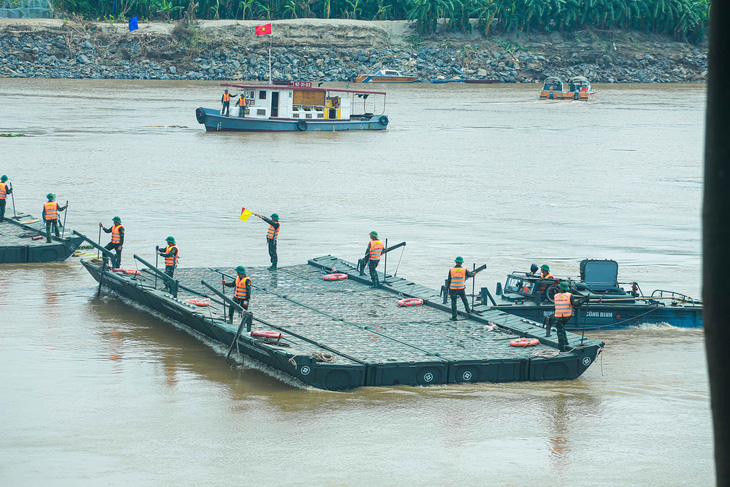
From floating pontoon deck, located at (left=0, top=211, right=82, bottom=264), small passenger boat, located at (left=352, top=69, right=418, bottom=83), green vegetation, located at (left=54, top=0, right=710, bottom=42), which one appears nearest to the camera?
floating pontoon deck, located at (left=0, top=211, right=82, bottom=264)

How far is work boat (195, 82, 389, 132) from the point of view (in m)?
57.3

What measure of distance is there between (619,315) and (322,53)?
8531 cm

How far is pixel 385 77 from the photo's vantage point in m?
101

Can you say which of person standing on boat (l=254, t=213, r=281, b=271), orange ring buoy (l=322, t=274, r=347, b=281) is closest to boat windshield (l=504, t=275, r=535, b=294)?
orange ring buoy (l=322, t=274, r=347, b=281)

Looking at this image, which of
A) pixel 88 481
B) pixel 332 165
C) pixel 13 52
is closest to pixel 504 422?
pixel 88 481

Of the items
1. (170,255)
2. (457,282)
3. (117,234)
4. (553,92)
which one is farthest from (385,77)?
(457,282)

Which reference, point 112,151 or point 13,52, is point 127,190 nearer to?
point 112,151

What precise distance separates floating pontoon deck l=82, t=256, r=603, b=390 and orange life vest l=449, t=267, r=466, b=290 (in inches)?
29.0

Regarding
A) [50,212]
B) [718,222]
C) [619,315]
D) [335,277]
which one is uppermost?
[718,222]

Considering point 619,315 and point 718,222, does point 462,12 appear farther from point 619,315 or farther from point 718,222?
point 718,222

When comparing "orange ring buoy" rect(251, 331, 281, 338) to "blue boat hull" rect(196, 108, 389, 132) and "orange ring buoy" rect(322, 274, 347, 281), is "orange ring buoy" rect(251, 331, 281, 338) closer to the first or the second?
"orange ring buoy" rect(322, 274, 347, 281)

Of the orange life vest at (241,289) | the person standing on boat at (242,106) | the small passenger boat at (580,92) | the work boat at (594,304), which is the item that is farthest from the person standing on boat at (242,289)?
the small passenger boat at (580,92)

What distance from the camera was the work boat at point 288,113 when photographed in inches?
2258

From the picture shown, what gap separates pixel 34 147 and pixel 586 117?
38653mm
